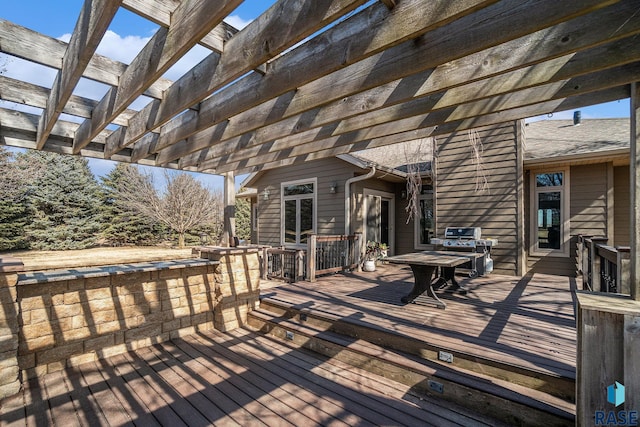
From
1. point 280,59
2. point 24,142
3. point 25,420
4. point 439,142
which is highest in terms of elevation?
point 439,142

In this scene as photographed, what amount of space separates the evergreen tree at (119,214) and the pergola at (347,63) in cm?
1585

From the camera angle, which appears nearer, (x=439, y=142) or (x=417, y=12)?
(x=417, y=12)

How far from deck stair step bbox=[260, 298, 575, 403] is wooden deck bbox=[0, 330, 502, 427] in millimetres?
368

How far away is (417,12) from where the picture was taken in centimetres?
151

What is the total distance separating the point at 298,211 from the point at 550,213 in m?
6.13

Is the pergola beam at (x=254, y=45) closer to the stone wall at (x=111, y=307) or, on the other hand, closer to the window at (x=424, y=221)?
the stone wall at (x=111, y=307)

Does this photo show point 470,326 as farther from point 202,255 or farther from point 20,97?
point 20,97

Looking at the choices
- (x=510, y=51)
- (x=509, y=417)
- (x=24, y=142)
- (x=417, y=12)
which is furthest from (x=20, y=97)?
(x=509, y=417)

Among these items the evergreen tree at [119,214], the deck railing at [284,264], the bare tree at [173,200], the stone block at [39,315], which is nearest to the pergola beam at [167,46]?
the stone block at [39,315]

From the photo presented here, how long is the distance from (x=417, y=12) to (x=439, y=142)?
6.19m

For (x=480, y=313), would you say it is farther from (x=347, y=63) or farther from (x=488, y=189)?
(x=488, y=189)
